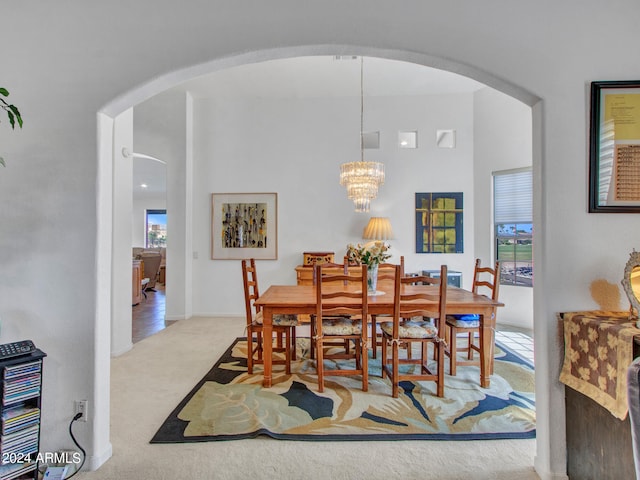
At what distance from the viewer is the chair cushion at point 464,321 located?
2.84 metres

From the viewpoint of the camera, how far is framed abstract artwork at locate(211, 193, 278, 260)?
201 inches

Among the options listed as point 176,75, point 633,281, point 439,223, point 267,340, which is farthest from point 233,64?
point 439,223

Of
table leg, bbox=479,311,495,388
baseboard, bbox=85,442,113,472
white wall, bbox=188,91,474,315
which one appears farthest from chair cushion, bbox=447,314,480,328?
baseboard, bbox=85,442,113,472

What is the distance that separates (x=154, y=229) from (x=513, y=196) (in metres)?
10.9

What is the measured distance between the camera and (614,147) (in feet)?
5.39

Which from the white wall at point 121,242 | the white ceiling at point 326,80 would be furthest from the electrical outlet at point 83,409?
the white ceiling at point 326,80

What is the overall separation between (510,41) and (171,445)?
123 inches

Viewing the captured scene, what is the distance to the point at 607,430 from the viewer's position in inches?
54.6

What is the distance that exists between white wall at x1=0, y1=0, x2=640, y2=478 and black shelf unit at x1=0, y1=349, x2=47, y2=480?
15 cm

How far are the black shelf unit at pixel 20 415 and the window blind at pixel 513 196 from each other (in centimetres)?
535

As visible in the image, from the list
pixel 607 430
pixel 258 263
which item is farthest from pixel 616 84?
pixel 258 263

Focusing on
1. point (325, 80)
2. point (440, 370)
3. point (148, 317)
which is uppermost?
point (325, 80)

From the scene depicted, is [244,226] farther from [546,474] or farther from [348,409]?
[546,474]

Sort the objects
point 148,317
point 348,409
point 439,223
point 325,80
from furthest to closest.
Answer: point 148,317 < point 439,223 < point 325,80 < point 348,409
